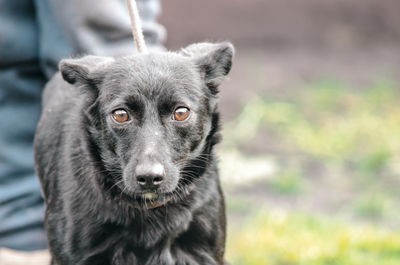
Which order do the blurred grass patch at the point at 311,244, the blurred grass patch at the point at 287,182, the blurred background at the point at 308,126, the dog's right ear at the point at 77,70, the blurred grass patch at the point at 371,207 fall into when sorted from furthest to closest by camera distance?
the blurred grass patch at the point at 287,182, the blurred grass patch at the point at 371,207, the blurred background at the point at 308,126, the blurred grass patch at the point at 311,244, the dog's right ear at the point at 77,70

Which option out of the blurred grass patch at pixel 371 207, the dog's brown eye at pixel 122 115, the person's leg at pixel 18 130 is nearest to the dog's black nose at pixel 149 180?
the dog's brown eye at pixel 122 115

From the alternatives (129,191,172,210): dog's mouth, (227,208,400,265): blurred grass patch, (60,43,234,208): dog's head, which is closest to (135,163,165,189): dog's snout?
(60,43,234,208): dog's head

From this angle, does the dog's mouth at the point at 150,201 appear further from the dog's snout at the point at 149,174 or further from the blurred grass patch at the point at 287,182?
the blurred grass patch at the point at 287,182

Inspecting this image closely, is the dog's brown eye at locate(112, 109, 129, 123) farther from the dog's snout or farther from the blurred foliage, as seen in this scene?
the blurred foliage

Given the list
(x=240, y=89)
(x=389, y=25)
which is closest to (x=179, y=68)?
(x=240, y=89)

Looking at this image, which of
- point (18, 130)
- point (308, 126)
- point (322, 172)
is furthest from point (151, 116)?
point (308, 126)

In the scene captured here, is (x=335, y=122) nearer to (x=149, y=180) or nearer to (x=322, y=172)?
(x=322, y=172)

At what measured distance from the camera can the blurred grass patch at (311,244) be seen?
156 inches

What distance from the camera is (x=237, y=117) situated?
20.7 ft

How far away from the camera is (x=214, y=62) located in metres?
2.62

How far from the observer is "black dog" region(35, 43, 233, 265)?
2.43 m

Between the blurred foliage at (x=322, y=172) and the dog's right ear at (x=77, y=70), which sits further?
the blurred foliage at (x=322, y=172)

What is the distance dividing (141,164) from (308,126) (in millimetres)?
3897

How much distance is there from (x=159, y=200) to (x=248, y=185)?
2.71m
